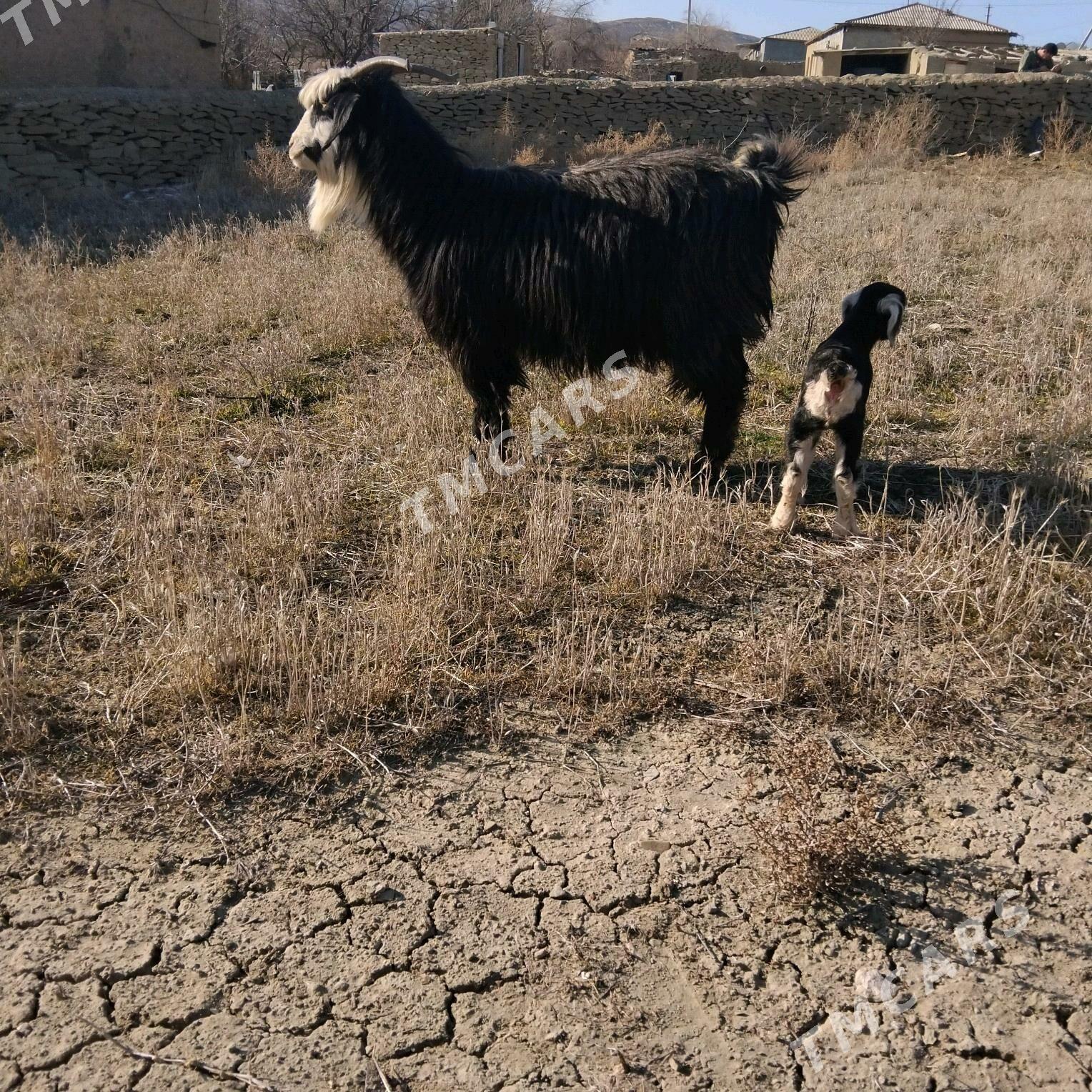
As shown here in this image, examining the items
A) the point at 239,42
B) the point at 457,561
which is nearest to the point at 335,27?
the point at 239,42

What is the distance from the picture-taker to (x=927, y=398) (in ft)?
20.0

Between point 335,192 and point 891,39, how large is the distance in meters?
43.1

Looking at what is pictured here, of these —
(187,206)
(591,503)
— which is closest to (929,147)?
(187,206)

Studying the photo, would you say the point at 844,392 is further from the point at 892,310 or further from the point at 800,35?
the point at 800,35

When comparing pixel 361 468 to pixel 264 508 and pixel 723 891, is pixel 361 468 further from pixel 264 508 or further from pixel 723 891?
pixel 723 891

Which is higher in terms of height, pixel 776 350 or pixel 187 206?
pixel 187 206

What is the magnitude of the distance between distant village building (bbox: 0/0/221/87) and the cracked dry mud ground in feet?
49.6

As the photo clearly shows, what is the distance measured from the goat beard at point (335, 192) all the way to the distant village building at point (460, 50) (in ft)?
66.9

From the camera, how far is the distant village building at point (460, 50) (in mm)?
23234

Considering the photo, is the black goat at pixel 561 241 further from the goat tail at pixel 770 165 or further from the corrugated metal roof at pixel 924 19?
the corrugated metal roof at pixel 924 19

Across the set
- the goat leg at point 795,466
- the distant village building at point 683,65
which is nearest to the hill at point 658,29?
the distant village building at point 683,65

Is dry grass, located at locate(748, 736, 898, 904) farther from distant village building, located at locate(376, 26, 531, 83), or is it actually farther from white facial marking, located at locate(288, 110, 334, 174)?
distant village building, located at locate(376, 26, 531, 83)

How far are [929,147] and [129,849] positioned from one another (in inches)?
741

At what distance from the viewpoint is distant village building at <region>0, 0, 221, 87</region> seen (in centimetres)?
1397
